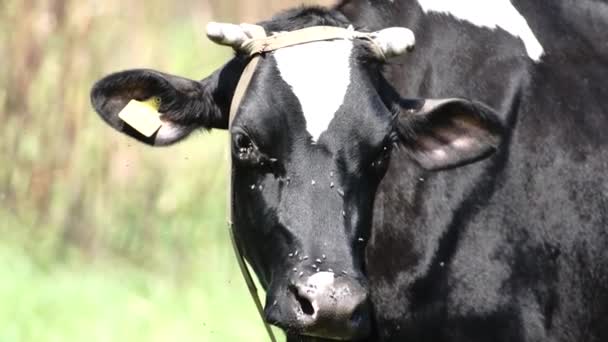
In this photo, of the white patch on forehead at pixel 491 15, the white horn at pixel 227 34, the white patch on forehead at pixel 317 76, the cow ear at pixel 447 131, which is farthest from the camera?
the white patch on forehead at pixel 491 15

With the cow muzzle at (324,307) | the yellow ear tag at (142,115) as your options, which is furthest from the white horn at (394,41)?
the cow muzzle at (324,307)

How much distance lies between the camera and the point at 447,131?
6.22m

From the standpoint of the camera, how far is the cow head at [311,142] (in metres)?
5.45

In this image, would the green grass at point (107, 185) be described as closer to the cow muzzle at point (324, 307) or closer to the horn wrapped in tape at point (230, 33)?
the horn wrapped in tape at point (230, 33)

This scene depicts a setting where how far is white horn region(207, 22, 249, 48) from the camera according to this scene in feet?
19.5

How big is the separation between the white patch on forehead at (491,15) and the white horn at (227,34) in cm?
94

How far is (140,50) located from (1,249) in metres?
1.71

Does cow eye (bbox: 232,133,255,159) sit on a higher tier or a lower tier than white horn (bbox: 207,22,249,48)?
lower

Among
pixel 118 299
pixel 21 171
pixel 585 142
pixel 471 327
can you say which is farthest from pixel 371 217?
pixel 21 171

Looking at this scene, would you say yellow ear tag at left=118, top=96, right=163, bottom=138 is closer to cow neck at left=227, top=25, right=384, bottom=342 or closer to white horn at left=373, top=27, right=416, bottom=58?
cow neck at left=227, top=25, right=384, bottom=342

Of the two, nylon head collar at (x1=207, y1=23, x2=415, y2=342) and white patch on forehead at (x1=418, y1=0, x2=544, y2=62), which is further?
white patch on forehead at (x1=418, y1=0, x2=544, y2=62)

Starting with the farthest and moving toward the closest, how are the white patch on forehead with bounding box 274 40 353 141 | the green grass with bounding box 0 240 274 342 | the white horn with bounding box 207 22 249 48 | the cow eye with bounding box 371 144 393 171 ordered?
the green grass with bounding box 0 240 274 342 → the white horn with bounding box 207 22 249 48 → the cow eye with bounding box 371 144 393 171 → the white patch on forehead with bounding box 274 40 353 141

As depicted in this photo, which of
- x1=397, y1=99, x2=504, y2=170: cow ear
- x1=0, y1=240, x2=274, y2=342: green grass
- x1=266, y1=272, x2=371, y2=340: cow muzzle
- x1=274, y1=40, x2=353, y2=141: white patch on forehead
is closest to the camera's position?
x1=266, y1=272, x2=371, y2=340: cow muzzle

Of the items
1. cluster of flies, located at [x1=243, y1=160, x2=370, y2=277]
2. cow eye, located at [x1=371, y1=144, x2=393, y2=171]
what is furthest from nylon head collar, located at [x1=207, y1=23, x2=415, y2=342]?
cow eye, located at [x1=371, y1=144, x2=393, y2=171]
